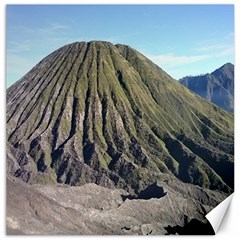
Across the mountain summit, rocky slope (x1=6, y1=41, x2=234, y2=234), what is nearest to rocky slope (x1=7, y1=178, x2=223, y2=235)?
rocky slope (x1=6, y1=41, x2=234, y2=234)

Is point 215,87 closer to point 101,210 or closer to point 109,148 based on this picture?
point 109,148

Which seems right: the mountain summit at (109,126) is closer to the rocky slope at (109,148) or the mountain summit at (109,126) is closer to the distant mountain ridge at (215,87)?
the rocky slope at (109,148)

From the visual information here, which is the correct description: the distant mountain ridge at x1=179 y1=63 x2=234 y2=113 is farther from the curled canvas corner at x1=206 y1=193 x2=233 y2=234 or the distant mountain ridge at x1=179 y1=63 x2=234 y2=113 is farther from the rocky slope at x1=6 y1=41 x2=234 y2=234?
the curled canvas corner at x1=206 y1=193 x2=233 y2=234

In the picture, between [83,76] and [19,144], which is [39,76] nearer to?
[83,76]

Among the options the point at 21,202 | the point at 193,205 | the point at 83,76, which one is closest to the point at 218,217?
the point at 193,205

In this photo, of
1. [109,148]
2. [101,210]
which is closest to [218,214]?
[101,210]

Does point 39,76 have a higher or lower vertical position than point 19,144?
higher
